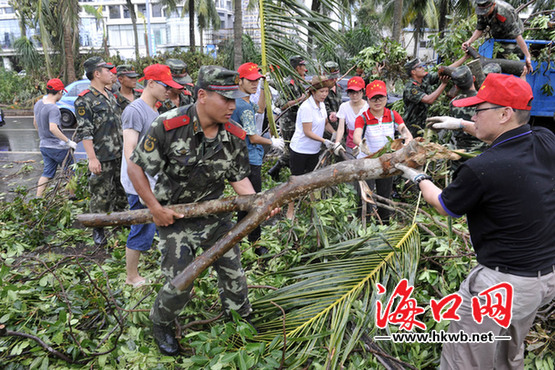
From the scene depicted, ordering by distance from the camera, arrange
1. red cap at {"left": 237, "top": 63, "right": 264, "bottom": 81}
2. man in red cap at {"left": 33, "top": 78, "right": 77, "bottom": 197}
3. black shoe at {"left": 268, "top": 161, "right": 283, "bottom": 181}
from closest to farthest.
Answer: red cap at {"left": 237, "top": 63, "right": 264, "bottom": 81}
man in red cap at {"left": 33, "top": 78, "right": 77, "bottom": 197}
black shoe at {"left": 268, "top": 161, "right": 283, "bottom": 181}

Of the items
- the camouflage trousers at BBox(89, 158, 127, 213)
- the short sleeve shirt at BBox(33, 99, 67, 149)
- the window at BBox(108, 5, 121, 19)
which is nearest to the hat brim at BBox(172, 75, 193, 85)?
the camouflage trousers at BBox(89, 158, 127, 213)

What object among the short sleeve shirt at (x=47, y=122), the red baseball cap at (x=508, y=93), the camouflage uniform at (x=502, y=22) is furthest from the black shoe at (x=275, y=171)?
the red baseball cap at (x=508, y=93)

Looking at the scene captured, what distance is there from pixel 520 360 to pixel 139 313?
251cm

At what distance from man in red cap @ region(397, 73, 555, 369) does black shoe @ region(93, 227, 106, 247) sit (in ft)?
12.5

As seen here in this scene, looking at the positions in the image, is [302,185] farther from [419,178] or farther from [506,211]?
[506,211]

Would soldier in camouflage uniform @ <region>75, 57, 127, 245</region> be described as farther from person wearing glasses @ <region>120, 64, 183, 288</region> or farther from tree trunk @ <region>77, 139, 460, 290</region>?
tree trunk @ <region>77, 139, 460, 290</region>

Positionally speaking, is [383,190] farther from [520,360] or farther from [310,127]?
[520,360]

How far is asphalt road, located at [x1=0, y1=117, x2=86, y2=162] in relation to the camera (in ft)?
31.3

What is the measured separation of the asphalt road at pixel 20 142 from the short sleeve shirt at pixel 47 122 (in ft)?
9.03

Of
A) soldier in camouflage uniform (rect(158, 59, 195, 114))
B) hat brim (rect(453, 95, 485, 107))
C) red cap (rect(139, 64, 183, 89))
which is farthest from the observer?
soldier in camouflage uniform (rect(158, 59, 195, 114))

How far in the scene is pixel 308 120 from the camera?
4781 millimetres

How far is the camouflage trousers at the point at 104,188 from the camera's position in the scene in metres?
4.71

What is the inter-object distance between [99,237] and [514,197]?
13.9 ft

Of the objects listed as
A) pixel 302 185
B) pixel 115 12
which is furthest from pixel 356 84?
pixel 115 12
